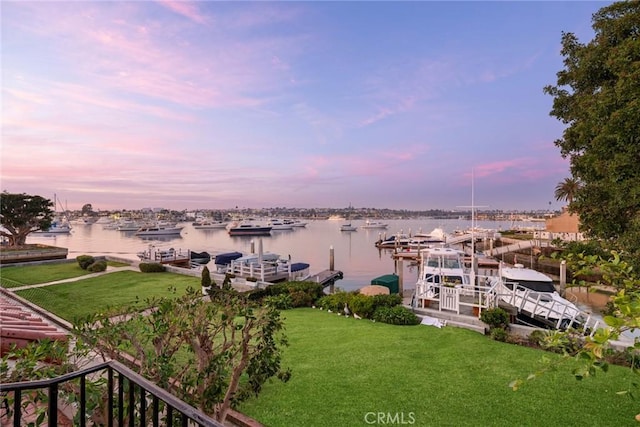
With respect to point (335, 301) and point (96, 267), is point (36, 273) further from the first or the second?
point (335, 301)

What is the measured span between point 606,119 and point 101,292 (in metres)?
19.7

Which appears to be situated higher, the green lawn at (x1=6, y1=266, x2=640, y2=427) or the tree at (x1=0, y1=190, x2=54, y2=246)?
the tree at (x1=0, y1=190, x2=54, y2=246)

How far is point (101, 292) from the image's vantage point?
15.6 m

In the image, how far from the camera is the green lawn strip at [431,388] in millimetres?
5262

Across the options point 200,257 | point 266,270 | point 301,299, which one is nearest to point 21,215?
point 200,257

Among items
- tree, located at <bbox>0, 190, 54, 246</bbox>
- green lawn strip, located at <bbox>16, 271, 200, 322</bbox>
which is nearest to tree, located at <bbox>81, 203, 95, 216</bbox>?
tree, located at <bbox>0, 190, 54, 246</bbox>

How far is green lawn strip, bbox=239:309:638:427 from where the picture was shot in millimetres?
5262

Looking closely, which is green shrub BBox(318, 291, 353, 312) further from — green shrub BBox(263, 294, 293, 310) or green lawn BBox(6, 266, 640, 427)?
green shrub BBox(263, 294, 293, 310)

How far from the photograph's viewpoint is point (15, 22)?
673 centimetres

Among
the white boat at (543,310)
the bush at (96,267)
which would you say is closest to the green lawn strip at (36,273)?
the bush at (96,267)

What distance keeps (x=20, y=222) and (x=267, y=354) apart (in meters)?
41.8

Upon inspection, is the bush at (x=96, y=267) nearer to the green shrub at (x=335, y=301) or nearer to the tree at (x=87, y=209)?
the green shrub at (x=335, y=301)

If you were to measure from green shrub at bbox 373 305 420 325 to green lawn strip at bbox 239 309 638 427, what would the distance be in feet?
6.17

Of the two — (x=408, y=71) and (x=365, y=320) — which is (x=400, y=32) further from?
(x=365, y=320)
